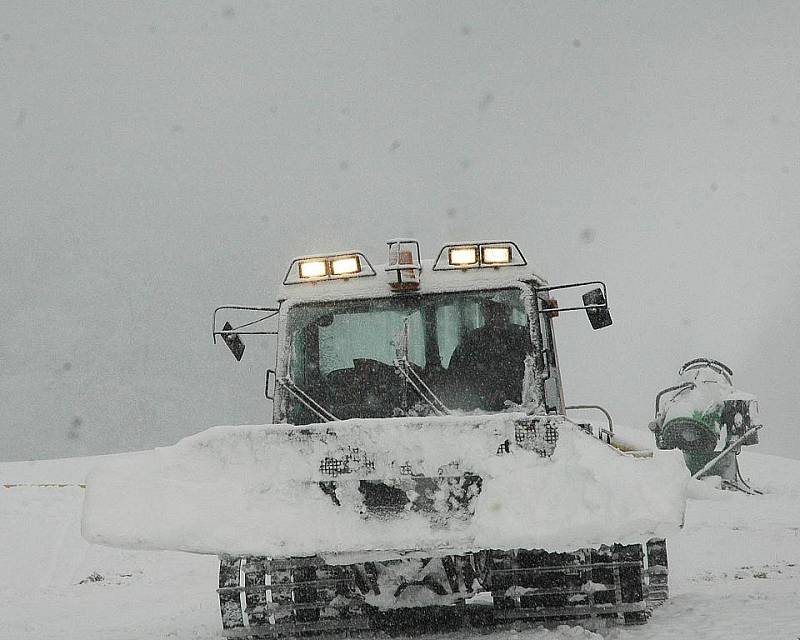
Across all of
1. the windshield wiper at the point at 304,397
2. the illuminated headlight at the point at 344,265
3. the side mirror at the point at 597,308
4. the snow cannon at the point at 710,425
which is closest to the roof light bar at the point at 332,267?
the illuminated headlight at the point at 344,265

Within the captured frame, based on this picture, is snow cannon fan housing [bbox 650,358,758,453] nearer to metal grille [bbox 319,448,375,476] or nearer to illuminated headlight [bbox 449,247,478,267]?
illuminated headlight [bbox 449,247,478,267]

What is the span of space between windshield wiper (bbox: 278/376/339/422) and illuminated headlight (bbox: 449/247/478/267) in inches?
54.0

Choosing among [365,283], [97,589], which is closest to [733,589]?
[365,283]

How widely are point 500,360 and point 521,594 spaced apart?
1.78m

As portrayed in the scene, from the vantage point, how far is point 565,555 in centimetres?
599

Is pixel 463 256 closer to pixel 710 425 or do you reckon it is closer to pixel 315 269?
pixel 315 269

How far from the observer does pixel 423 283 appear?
749cm

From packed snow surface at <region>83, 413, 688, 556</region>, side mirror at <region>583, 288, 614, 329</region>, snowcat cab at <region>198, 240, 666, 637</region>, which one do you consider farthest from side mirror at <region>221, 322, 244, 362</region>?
side mirror at <region>583, 288, 614, 329</region>

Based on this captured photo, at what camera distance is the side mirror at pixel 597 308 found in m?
7.29

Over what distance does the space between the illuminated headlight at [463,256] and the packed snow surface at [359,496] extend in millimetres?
1910

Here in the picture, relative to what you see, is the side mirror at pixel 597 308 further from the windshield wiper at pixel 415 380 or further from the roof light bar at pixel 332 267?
the roof light bar at pixel 332 267

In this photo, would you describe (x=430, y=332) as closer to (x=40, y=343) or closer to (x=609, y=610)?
(x=609, y=610)

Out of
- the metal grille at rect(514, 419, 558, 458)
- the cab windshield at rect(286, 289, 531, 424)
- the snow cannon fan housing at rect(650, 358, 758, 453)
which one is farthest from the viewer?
the snow cannon fan housing at rect(650, 358, 758, 453)

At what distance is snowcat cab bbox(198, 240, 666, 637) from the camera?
5.78m
